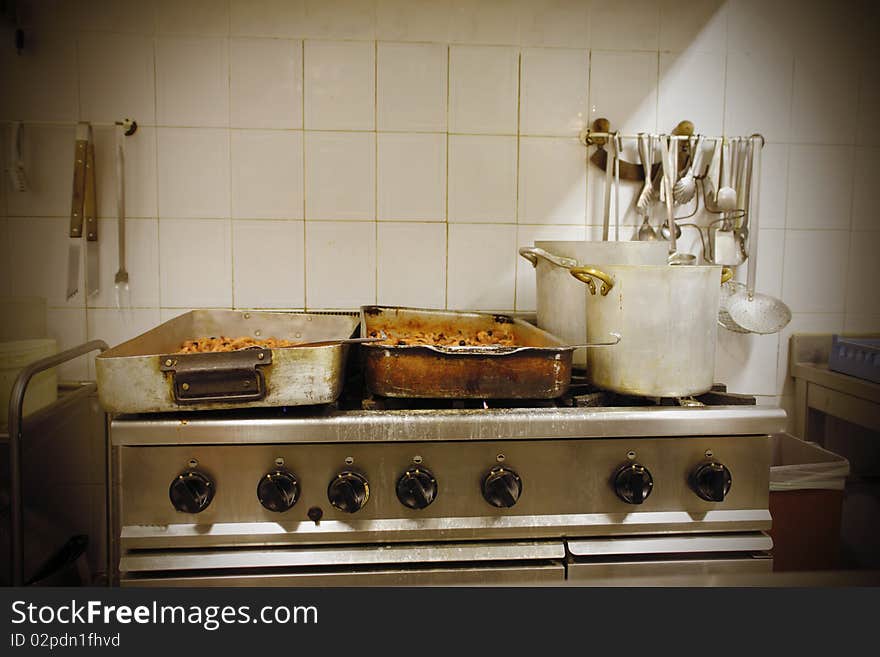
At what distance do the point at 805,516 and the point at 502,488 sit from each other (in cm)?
95

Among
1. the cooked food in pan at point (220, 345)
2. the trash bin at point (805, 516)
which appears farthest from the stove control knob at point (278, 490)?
the trash bin at point (805, 516)

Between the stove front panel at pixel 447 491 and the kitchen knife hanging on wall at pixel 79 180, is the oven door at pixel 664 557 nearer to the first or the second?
the stove front panel at pixel 447 491

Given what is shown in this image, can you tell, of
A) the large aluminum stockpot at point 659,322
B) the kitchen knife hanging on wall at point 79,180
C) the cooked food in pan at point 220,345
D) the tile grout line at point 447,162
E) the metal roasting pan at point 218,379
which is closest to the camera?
the metal roasting pan at point 218,379

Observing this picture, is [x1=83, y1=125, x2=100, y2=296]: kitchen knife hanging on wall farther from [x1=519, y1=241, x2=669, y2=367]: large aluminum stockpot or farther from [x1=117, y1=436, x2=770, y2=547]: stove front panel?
[x1=519, y1=241, x2=669, y2=367]: large aluminum stockpot

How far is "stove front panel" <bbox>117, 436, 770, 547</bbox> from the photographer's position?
1.07 metres

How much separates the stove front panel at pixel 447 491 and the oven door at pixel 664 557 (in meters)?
0.03

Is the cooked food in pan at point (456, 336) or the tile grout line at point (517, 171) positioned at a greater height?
the tile grout line at point (517, 171)

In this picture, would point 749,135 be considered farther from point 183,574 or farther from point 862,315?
point 183,574

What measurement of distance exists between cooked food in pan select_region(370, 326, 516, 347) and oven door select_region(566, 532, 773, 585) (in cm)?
50

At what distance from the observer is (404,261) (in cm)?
177

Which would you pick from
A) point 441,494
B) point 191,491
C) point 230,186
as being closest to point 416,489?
point 441,494

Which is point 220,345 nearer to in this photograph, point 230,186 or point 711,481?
point 230,186

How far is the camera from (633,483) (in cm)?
110

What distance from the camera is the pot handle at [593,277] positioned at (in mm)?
1152
